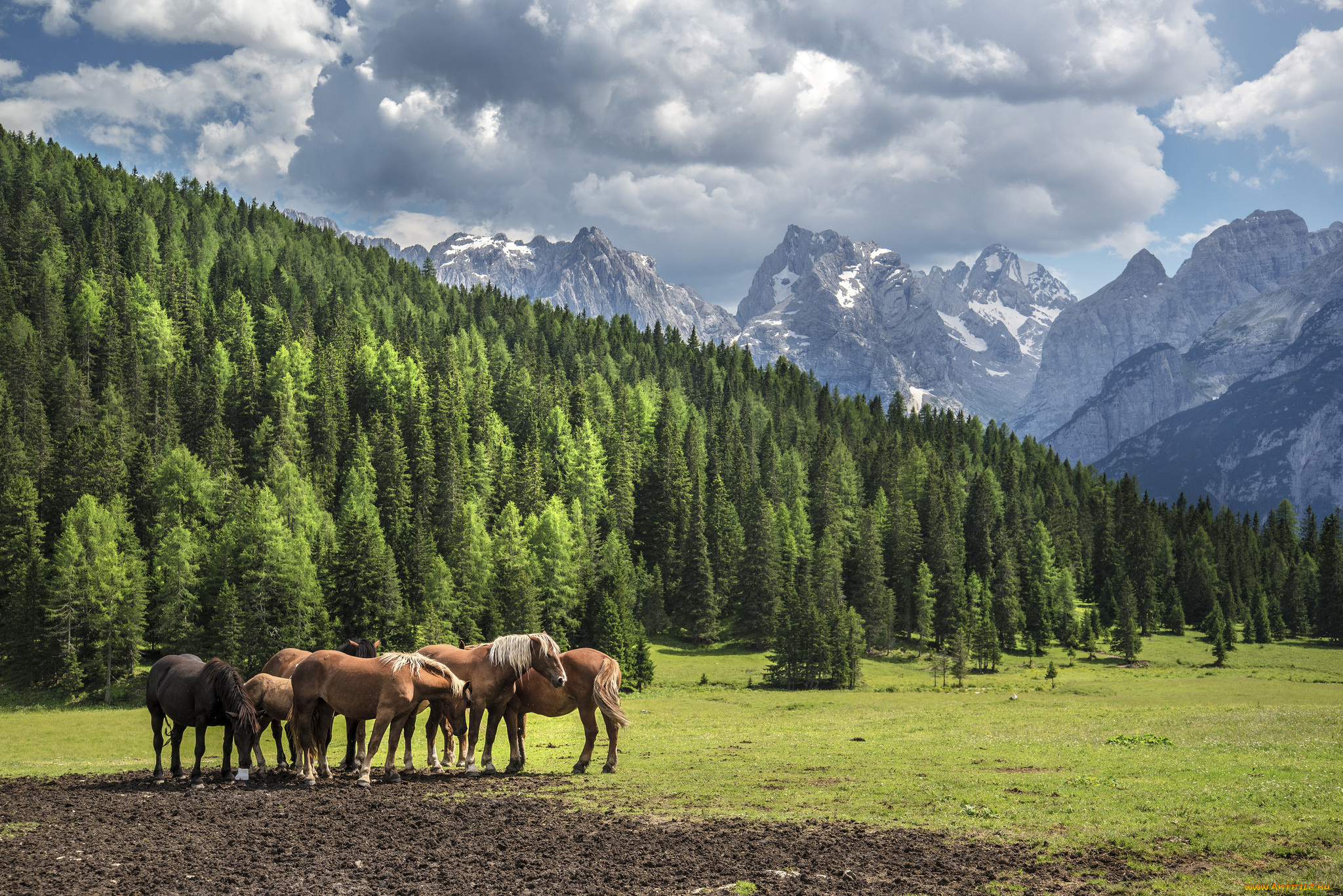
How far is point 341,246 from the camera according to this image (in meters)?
197

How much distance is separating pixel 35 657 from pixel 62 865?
73.6 metres

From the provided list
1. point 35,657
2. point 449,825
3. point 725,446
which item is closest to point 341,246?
point 725,446

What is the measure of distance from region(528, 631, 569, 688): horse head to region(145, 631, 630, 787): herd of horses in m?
0.03

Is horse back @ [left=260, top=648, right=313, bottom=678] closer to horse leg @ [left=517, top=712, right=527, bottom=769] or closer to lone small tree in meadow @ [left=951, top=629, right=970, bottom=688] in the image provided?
horse leg @ [left=517, top=712, right=527, bottom=769]

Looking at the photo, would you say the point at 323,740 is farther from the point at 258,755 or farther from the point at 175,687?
the point at 175,687

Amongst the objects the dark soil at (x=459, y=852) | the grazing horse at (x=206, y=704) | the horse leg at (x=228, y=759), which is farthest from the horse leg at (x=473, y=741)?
the horse leg at (x=228, y=759)

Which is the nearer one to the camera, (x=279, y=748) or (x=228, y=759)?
(x=228, y=759)

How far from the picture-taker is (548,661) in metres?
22.5

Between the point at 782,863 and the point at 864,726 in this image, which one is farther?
the point at 864,726

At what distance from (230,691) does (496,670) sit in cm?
676

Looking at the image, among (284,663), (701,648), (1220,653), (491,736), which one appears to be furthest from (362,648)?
(1220,653)

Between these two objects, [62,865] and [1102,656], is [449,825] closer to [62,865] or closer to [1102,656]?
[62,865]

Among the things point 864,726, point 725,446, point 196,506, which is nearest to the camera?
point 864,726

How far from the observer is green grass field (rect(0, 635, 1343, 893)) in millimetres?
15727
